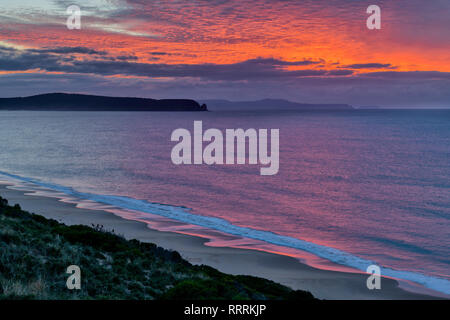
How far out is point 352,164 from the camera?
64562mm

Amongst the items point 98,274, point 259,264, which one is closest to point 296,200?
point 259,264

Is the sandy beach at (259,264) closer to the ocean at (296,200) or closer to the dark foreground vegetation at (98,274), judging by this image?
the ocean at (296,200)

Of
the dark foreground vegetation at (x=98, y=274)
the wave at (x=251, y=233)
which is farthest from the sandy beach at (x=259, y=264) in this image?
the dark foreground vegetation at (x=98, y=274)

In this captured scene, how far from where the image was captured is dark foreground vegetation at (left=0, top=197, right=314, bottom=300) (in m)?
9.33

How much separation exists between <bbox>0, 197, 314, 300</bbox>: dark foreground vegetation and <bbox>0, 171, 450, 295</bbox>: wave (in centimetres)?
807

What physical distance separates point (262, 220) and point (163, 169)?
29098 millimetres

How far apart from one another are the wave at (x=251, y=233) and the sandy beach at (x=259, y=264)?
176cm

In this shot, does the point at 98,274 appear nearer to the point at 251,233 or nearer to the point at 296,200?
the point at 251,233

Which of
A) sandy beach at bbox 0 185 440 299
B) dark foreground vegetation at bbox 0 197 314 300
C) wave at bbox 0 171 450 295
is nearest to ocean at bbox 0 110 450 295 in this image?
wave at bbox 0 171 450 295

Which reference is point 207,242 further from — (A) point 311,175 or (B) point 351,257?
(A) point 311,175

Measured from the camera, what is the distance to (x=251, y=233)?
25.9m

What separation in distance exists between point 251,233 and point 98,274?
15821 mm

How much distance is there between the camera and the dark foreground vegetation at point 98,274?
30.6ft

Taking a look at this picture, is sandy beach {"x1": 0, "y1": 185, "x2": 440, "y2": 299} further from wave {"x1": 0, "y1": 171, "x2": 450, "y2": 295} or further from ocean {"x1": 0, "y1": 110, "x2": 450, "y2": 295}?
wave {"x1": 0, "y1": 171, "x2": 450, "y2": 295}
